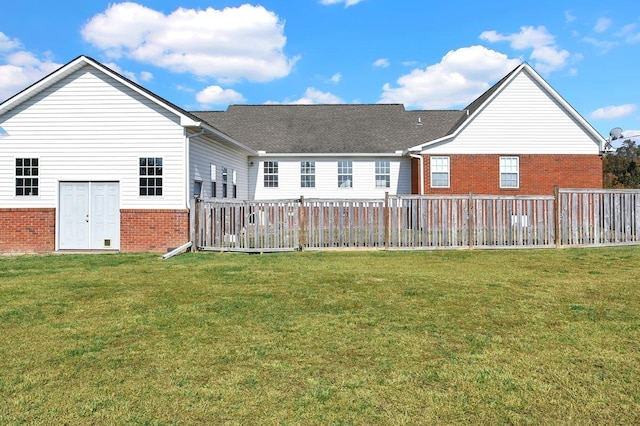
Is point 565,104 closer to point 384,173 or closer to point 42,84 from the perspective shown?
point 384,173

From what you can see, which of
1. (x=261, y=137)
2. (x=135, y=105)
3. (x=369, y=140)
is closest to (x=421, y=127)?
(x=369, y=140)

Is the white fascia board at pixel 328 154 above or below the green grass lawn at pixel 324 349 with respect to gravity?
above

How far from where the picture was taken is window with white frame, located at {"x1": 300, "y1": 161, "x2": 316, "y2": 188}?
83.5 ft

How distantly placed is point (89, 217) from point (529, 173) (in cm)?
1912

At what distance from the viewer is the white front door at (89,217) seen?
1597cm

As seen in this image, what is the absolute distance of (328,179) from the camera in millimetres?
25328

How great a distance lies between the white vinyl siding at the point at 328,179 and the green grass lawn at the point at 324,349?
15.4 m

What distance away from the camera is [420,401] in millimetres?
3756

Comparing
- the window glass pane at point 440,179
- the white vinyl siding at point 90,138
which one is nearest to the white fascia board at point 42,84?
the white vinyl siding at point 90,138

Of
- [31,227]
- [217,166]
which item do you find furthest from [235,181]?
[31,227]

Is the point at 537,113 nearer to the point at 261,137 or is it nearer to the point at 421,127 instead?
the point at 421,127

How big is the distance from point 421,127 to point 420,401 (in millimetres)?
25587

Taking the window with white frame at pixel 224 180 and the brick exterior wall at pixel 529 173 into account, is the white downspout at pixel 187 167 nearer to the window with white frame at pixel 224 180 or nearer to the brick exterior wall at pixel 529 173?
the window with white frame at pixel 224 180

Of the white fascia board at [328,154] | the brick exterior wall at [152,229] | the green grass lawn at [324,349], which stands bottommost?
the green grass lawn at [324,349]
